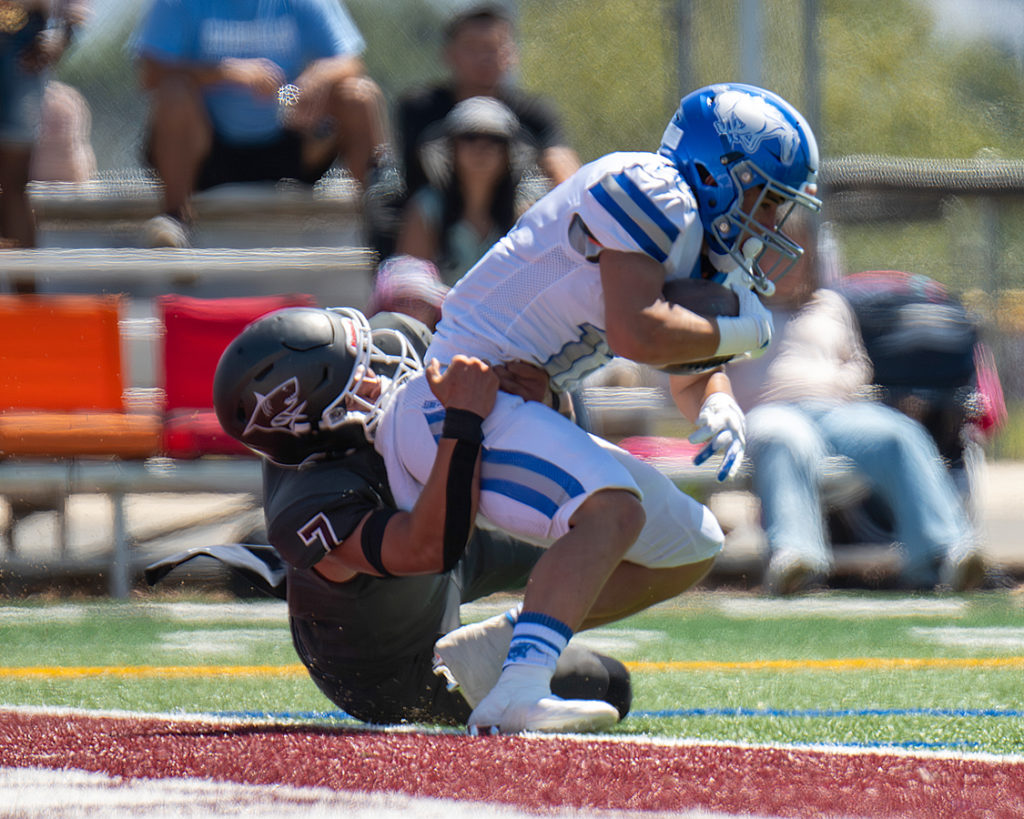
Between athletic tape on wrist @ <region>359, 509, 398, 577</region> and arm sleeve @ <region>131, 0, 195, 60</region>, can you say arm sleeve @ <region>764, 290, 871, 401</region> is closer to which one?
arm sleeve @ <region>131, 0, 195, 60</region>

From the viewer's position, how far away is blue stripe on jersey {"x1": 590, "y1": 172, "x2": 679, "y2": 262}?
3297 millimetres

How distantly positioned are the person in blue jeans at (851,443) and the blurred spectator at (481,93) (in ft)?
4.49

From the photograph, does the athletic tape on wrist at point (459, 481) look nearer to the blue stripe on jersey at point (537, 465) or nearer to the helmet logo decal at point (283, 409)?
the blue stripe on jersey at point (537, 465)

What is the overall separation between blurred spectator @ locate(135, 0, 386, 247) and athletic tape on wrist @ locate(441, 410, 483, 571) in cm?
427

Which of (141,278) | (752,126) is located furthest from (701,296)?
(141,278)

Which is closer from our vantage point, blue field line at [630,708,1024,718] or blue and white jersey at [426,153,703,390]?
blue and white jersey at [426,153,703,390]

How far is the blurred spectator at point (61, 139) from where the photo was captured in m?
8.04

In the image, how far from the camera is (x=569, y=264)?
3.44 metres

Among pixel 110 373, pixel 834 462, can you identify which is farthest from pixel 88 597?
pixel 834 462

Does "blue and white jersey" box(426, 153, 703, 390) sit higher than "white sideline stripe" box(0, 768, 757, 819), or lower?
higher

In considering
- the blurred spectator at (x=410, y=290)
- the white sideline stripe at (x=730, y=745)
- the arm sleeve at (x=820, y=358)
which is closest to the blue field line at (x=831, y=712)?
the white sideline stripe at (x=730, y=745)

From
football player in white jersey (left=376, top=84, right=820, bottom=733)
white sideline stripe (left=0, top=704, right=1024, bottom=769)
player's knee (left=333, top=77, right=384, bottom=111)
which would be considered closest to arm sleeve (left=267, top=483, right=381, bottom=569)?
football player in white jersey (left=376, top=84, right=820, bottom=733)

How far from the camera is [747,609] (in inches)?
239

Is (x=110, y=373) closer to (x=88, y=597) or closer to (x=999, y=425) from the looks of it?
(x=88, y=597)
